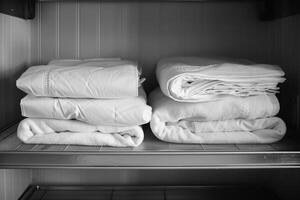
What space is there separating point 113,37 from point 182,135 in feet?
1.38

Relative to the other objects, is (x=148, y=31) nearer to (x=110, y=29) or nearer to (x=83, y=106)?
(x=110, y=29)

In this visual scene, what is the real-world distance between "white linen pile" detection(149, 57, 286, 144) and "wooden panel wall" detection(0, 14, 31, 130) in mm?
392

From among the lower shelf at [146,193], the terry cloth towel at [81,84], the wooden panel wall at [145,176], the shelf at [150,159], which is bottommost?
the lower shelf at [146,193]

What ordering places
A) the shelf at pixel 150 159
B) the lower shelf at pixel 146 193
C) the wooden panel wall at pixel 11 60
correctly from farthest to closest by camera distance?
the lower shelf at pixel 146 193, the wooden panel wall at pixel 11 60, the shelf at pixel 150 159

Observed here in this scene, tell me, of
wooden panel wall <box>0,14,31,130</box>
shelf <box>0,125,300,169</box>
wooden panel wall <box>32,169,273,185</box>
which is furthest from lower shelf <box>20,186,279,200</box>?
shelf <box>0,125,300,169</box>

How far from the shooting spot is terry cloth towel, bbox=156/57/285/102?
2.53ft

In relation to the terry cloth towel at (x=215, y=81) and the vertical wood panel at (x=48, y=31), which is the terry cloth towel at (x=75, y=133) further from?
the vertical wood panel at (x=48, y=31)

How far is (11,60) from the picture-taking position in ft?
3.21

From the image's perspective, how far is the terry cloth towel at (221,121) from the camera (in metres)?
0.80

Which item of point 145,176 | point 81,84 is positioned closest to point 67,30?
point 81,84

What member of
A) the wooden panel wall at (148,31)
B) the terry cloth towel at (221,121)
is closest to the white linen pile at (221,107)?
the terry cloth towel at (221,121)

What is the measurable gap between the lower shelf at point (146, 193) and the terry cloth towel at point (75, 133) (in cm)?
33

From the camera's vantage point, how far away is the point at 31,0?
107 centimetres

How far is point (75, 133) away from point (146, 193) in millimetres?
380
